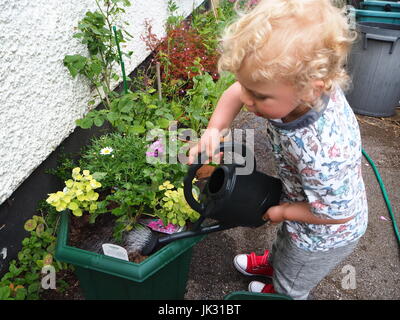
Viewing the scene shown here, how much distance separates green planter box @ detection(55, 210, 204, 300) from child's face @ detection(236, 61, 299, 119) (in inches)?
21.9

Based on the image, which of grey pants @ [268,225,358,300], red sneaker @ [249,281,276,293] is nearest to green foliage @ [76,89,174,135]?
grey pants @ [268,225,358,300]

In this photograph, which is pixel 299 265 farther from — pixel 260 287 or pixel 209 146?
pixel 209 146

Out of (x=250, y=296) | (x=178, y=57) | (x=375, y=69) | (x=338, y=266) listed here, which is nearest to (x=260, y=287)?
(x=250, y=296)

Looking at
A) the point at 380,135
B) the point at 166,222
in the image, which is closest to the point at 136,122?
the point at 166,222

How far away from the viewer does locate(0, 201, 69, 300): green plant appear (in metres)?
1.38

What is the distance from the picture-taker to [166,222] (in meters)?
1.34

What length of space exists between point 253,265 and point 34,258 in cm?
107

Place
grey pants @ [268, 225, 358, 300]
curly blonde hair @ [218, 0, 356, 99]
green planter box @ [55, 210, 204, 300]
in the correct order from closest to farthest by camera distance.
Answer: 1. curly blonde hair @ [218, 0, 356, 99]
2. green planter box @ [55, 210, 204, 300]
3. grey pants @ [268, 225, 358, 300]

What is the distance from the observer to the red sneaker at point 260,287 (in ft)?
5.26

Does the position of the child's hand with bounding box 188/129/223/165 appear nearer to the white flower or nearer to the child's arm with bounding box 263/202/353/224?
the child's arm with bounding box 263/202/353/224

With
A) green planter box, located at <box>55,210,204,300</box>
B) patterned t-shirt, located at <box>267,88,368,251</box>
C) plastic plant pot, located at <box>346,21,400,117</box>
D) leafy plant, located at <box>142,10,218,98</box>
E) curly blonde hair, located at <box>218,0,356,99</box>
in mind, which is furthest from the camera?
plastic plant pot, located at <box>346,21,400,117</box>

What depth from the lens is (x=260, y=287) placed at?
5.36 ft

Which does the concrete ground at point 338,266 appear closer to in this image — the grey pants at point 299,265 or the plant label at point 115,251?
the grey pants at point 299,265
